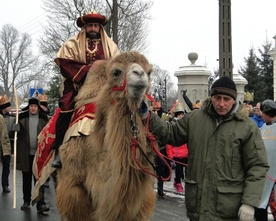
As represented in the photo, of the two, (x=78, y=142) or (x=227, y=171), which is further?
(x=78, y=142)

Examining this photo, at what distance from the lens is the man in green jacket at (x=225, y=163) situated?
3.78m

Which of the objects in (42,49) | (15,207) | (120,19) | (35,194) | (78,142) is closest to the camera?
(78,142)

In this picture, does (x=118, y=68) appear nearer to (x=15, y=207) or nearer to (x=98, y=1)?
(x=15, y=207)

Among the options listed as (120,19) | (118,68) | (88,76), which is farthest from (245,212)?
(120,19)

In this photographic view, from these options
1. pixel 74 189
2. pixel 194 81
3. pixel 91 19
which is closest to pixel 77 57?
pixel 91 19

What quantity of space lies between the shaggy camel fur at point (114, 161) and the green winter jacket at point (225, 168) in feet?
1.49

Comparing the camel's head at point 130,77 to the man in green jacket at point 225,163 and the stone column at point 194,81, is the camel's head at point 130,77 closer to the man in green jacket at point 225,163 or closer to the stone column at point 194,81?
the man in green jacket at point 225,163

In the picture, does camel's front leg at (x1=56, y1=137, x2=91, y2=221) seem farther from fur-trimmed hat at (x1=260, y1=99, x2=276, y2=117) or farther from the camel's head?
fur-trimmed hat at (x1=260, y1=99, x2=276, y2=117)

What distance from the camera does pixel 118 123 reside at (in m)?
3.91

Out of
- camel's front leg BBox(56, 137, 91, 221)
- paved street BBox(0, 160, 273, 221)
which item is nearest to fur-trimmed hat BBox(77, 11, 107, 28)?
camel's front leg BBox(56, 137, 91, 221)

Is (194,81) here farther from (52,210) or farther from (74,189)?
(74,189)

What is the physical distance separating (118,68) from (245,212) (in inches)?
64.8

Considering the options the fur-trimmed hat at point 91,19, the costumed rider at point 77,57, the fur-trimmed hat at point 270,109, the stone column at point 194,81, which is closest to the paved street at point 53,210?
the fur-trimmed hat at point 270,109

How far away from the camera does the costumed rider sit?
5297 millimetres
